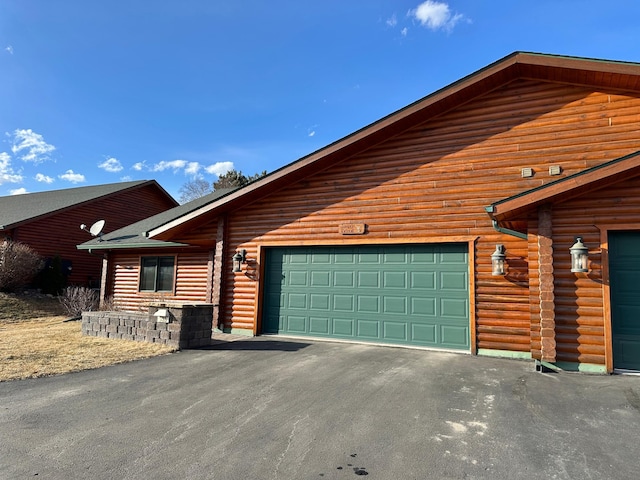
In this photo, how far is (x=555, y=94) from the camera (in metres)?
8.10

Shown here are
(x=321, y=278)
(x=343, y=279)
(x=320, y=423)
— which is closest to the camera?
(x=320, y=423)

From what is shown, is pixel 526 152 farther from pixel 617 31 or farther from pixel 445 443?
pixel 445 443

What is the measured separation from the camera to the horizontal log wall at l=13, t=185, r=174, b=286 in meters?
19.2

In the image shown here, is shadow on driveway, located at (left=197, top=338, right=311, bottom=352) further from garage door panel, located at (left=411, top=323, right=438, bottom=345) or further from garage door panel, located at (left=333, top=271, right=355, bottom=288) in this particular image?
garage door panel, located at (left=411, top=323, right=438, bottom=345)

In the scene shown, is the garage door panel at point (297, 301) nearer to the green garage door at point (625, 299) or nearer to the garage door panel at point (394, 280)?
the garage door panel at point (394, 280)

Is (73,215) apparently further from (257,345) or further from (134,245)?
(257,345)

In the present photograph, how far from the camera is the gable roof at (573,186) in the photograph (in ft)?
20.2

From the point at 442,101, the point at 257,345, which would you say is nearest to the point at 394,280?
the point at 257,345

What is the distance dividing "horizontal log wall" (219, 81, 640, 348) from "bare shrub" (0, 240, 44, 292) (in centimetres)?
1247

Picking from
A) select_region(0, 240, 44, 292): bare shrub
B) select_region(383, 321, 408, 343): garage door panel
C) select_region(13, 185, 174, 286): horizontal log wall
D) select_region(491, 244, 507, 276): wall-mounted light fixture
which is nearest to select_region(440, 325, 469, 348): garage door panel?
select_region(383, 321, 408, 343): garage door panel

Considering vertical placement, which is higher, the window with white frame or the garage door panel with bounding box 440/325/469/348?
the window with white frame

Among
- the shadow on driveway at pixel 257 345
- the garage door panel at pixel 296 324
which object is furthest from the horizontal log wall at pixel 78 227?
the garage door panel at pixel 296 324

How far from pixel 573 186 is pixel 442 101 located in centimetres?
364

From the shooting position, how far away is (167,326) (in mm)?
8258
